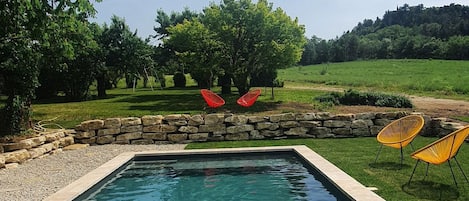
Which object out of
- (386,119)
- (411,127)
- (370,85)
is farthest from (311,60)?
(411,127)

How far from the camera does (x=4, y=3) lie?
7660mm

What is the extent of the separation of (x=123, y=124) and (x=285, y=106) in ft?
20.2

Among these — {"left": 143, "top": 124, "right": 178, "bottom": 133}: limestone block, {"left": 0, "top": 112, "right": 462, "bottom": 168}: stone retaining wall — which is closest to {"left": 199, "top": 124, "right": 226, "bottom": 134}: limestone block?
{"left": 0, "top": 112, "right": 462, "bottom": 168}: stone retaining wall

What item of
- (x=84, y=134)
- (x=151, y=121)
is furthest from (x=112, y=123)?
(x=151, y=121)

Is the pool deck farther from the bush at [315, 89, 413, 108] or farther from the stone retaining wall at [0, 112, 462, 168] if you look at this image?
the bush at [315, 89, 413, 108]

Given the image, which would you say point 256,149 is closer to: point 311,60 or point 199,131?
point 199,131

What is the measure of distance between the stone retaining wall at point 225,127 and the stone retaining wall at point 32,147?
0.80m

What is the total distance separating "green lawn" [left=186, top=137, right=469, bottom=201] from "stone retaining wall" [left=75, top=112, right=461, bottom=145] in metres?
0.50

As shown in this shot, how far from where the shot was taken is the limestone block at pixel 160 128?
11516 millimetres

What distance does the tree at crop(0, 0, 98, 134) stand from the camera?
26.7ft

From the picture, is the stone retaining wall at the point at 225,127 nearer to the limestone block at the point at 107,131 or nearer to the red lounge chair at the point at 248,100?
the limestone block at the point at 107,131

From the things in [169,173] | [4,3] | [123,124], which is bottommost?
[169,173]

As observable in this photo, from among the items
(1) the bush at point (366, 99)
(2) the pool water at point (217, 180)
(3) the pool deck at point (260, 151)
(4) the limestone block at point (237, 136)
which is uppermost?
(1) the bush at point (366, 99)

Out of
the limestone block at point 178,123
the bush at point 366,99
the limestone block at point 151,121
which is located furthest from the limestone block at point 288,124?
the bush at point 366,99
